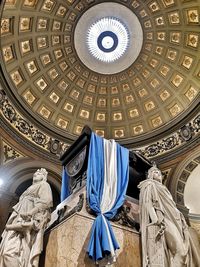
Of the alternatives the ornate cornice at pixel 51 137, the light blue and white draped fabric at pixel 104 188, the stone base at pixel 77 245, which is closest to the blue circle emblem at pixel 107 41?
the ornate cornice at pixel 51 137

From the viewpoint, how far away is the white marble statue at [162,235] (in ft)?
17.1

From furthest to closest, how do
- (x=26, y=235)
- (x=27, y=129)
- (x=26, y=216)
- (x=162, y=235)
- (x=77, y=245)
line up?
(x=27, y=129) < (x=26, y=216) < (x=26, y=235) < (x=162, y=235) < (x=77, y=245)

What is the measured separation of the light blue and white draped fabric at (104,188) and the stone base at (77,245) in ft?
0.60

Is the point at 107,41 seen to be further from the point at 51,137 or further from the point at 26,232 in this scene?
the point at 26,232

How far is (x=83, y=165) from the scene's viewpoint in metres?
6.98

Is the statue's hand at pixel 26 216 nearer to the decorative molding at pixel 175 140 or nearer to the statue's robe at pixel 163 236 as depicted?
the statue's robe at pixel 163 236

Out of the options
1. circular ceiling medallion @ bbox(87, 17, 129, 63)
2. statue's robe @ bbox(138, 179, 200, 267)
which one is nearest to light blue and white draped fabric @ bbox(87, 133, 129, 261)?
statue's robe @ bbox(138, 179, 200, 267)

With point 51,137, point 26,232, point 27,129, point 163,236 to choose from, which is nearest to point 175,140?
point 51,137

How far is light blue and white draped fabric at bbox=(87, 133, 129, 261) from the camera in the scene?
504 centimetres

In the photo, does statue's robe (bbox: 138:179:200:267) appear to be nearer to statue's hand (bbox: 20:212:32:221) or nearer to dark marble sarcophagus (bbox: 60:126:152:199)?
dark marble sarcophagus (bbox: 60:126:152:199)

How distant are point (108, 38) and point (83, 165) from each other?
11.9m

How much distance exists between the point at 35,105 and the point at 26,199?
10728mm

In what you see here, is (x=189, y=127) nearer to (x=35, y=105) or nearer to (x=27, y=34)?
(x=35, y=105)

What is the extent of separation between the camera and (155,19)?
1625cm
